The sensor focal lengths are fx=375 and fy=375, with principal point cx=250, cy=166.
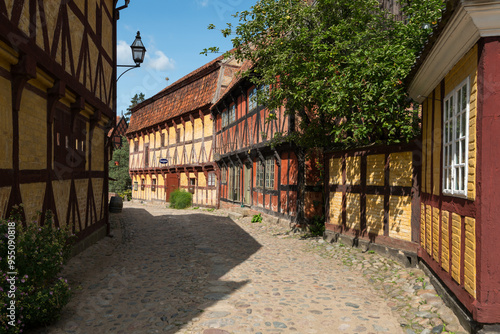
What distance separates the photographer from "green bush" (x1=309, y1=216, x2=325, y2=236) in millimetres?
10623

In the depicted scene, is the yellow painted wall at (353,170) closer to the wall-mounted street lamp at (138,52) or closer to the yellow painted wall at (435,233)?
the yellow painted wall at (435,233)

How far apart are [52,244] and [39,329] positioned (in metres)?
0.91

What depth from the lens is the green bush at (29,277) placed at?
350cm

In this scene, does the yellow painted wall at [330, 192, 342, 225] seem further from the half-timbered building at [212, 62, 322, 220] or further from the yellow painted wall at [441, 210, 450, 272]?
the yellow painted wall at [441, 210, 450, 272]

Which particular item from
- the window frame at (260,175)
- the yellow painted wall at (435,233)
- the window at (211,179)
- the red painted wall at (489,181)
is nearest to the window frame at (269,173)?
the window frame at (260,175)

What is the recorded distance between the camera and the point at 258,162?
50.6 feet

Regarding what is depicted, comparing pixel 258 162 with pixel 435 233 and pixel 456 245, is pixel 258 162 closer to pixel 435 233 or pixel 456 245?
pixel 435 233

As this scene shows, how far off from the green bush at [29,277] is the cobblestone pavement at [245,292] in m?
0.29

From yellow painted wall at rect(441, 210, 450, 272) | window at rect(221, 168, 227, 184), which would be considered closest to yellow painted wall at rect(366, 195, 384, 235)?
yellow painted wall at rect(441, 210, 450, 272)

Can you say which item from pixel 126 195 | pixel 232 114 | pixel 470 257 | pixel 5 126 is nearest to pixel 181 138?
pixel 232 114

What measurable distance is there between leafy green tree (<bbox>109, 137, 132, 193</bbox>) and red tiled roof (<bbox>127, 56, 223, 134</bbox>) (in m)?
4.97

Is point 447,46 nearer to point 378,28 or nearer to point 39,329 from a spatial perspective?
point 378,28

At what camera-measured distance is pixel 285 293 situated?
18.0 ft

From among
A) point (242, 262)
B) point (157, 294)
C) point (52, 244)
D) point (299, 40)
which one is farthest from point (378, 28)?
point (52, 244)
